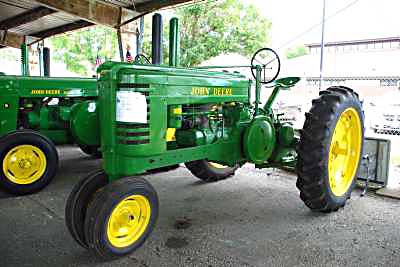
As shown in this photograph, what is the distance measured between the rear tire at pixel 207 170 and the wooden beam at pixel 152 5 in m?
3.54

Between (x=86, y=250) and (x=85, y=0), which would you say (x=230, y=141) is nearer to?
(x=86, y=250)

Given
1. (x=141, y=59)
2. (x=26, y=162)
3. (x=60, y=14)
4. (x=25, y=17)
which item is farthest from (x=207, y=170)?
(x=25, y=17)

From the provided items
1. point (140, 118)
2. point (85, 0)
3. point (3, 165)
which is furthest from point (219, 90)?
point (85, 0)

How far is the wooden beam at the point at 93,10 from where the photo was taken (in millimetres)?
7270

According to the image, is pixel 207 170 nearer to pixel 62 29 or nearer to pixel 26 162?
pixel 26 162

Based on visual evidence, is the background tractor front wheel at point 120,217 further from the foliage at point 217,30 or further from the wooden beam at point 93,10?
the foliage at point 217,30

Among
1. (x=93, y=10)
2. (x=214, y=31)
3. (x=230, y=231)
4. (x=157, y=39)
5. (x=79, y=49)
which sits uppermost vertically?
(x=214, y=31)

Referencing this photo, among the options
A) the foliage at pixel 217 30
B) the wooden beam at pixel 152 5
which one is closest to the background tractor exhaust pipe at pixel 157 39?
the wooden beam at pixel 152 5

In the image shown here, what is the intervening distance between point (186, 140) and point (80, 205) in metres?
0.98

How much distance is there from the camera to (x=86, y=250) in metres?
2.61

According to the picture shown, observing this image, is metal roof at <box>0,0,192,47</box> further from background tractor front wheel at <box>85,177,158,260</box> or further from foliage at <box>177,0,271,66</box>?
foliage at <box>177,0,271,66</box>

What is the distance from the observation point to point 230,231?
2.94m

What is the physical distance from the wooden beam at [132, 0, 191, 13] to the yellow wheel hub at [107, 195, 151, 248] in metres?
4.86

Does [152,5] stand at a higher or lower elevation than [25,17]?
lower
